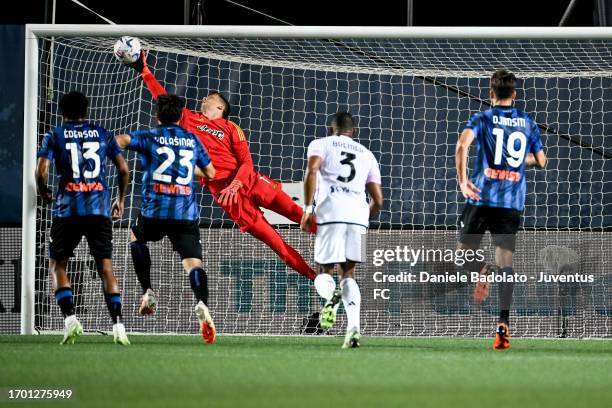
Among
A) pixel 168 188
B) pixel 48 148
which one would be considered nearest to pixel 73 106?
pixel 48 148

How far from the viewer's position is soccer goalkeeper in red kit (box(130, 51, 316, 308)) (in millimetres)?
9797

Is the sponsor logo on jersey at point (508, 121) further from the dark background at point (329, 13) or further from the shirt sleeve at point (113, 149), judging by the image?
the dark background at point (329, 13)

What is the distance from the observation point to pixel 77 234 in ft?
25.5

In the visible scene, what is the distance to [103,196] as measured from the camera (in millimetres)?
7828

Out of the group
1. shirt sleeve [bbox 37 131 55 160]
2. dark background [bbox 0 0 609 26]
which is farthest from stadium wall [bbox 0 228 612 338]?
dark background [bbox 0 0 609 26]

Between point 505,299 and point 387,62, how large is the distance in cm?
462

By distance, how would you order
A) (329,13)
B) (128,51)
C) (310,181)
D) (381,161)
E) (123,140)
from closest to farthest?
(310,181) < (123,140) < (128,51) < (381,161) < (329,13)

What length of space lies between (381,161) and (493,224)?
390cm

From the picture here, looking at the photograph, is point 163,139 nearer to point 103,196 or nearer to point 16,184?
point 103,196

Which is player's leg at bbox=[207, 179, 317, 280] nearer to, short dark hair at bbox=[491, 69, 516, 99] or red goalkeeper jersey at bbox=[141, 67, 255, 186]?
red goalkeeper jersey at bbox=[141, 67, 255, 186]

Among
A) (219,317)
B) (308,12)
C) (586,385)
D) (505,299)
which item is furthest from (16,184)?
(308,12)

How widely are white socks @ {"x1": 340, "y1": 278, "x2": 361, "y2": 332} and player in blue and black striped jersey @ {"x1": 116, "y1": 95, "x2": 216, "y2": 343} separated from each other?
3.15ft

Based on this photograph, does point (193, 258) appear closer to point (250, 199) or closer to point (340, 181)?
point (340, 181)

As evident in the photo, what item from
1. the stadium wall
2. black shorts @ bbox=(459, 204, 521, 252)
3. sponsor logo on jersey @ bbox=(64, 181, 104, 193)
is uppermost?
sponsor logo on jersey @ bbox=(64, 181, 104, 193)
